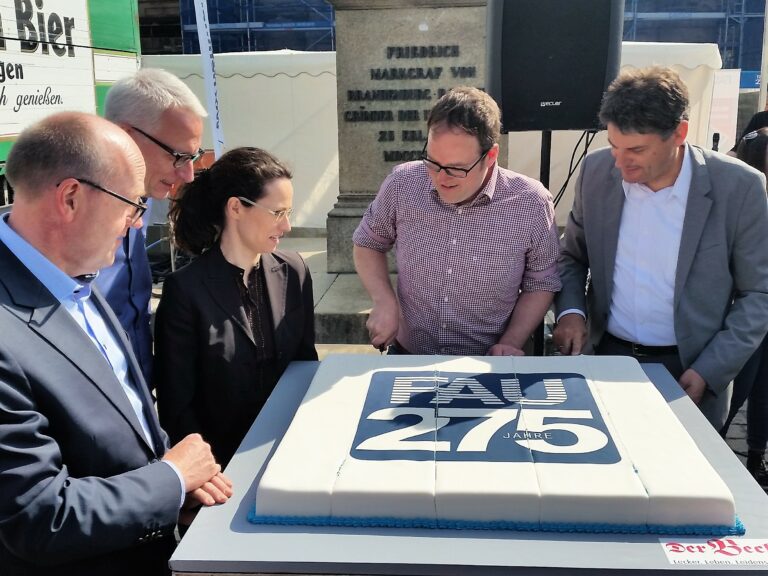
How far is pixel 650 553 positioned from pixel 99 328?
117 centimetres

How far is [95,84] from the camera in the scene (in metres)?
6.48

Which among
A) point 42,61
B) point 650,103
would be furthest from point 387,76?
point 650,103

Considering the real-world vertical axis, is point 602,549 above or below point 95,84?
below

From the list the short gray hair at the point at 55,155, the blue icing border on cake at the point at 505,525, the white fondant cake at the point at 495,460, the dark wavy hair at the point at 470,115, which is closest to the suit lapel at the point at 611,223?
the dark wavy hair at the point at 470,115

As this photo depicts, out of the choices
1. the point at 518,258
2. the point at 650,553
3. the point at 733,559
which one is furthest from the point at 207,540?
the point at 518,258

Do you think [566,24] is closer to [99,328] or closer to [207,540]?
[99,328]

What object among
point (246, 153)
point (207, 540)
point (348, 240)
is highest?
point (246, 153)

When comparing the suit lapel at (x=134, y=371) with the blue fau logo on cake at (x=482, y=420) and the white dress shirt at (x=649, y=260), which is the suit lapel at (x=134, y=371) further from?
the white dress shirt at (x=649, y=260)

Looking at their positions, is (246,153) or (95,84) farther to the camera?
(95,84)

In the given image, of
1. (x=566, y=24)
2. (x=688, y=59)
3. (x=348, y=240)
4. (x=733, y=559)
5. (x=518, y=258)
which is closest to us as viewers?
(x=733, y=559)

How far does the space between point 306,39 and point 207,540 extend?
18406mm

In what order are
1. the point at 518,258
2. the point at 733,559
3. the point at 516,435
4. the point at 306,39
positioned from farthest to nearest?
the point at 306,39
the point at 518,258
the point at 516,435
the point at 733,559

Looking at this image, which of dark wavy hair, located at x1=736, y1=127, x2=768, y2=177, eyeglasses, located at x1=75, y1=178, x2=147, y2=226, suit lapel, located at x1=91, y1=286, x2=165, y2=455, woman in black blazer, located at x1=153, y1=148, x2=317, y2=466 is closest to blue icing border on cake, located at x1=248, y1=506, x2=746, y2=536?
suit lapel, located at x1=91, y1=286, x2=165, y2=455

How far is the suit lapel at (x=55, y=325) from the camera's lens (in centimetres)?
130
